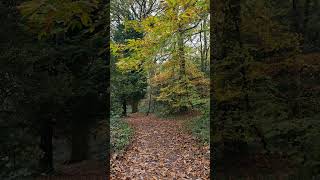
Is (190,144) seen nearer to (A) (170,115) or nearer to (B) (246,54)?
(B) (246,54)

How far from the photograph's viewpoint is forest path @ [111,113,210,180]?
9086 millimetres

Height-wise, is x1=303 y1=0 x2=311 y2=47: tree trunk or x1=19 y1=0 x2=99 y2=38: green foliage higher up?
x1=303 y1=0 x2=311 y2=47: tree trunk

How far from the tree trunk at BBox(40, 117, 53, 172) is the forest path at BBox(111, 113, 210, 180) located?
1585mm

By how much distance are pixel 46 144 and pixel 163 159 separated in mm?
3280

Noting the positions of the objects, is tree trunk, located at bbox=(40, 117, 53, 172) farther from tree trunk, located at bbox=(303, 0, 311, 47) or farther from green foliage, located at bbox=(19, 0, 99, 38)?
tree trunk, located at bbox=(303, 0, 311, 47)

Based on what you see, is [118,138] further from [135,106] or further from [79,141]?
[135,106]

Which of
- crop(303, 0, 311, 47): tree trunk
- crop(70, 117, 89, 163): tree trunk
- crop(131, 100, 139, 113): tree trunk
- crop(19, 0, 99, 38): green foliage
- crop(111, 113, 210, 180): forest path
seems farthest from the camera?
crop(131, 100, 139, 113): tree trunk

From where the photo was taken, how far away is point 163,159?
1088 cm

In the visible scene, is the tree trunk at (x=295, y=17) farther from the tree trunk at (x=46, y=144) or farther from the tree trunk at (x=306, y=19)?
the tree trunk at (x=46, y=144)

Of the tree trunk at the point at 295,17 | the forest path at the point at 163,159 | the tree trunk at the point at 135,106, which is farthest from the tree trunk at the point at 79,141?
the tree trunk at the point at 135,106

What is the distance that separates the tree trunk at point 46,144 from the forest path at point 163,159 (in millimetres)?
1585

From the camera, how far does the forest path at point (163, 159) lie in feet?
29.8

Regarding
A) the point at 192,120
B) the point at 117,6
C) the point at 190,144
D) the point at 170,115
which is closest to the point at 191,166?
the point at 190,144

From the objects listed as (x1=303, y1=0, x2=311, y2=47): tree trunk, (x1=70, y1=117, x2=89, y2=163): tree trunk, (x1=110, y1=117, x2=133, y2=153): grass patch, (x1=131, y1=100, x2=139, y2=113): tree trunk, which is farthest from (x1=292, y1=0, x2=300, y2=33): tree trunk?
(x1=131, y1=100, x2=139, y2=113): tree trunk
